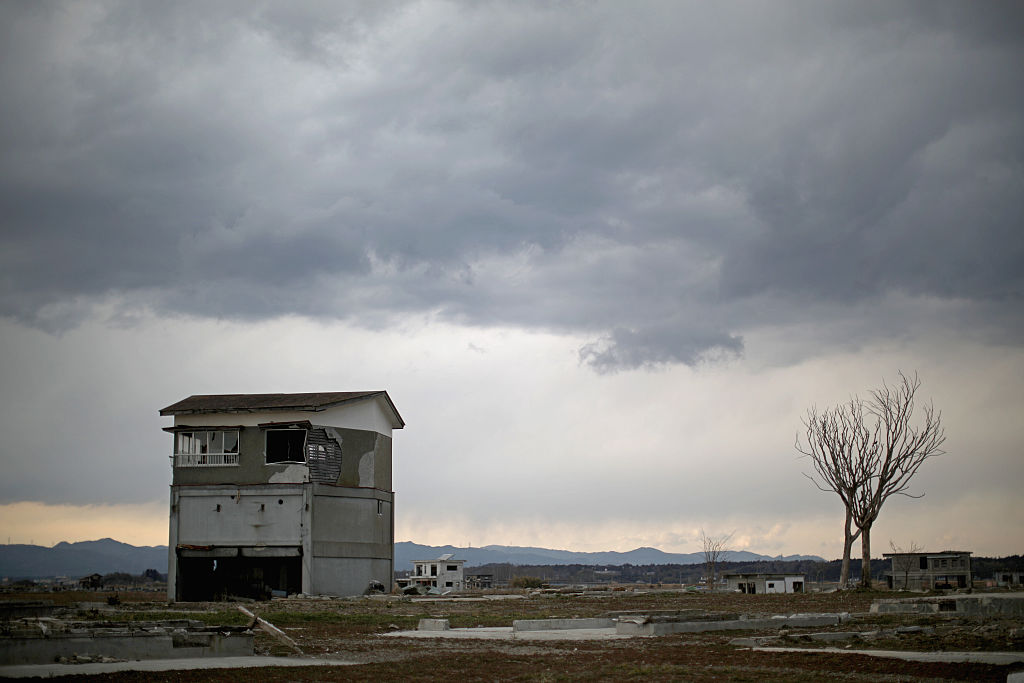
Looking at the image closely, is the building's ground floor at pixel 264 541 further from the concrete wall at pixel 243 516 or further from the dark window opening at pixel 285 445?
the dark window opening at pixel 285 445

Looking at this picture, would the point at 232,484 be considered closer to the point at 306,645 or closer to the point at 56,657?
the point at 306,645

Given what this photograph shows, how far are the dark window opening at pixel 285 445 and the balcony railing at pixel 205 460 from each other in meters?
1.91

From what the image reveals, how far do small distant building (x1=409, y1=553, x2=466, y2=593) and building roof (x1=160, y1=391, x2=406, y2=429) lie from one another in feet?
146

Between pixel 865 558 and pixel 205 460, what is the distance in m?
34.7

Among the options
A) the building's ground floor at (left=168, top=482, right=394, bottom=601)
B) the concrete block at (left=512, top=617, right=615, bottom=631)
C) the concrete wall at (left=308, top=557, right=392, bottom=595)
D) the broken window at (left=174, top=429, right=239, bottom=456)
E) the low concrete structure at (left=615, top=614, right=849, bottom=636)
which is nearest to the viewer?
the low concrete structure at (left=615, top=614, right=849, bottom=636)

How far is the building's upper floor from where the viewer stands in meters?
48.4

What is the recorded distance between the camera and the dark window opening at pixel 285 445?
1955 inches

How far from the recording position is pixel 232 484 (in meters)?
48.1

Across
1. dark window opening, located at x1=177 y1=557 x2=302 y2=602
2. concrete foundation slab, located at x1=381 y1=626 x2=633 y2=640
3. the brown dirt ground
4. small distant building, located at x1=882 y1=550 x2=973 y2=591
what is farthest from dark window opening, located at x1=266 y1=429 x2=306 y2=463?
small distant building, located at x1=882 y1=550 x2=973 y2=591

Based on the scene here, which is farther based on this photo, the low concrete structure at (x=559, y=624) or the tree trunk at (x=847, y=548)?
the tree trunk at (x=847, y=548)

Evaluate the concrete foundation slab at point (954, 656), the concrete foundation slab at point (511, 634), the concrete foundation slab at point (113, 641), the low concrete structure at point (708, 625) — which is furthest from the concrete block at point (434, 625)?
the concrete foundation slab at point (954, 656)

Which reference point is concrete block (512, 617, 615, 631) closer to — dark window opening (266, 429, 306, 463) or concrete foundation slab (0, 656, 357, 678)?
concrete foundation slab (0, 656, 357, 678)

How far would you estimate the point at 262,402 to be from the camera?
50125mm

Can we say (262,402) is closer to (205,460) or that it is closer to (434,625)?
(205,460)
